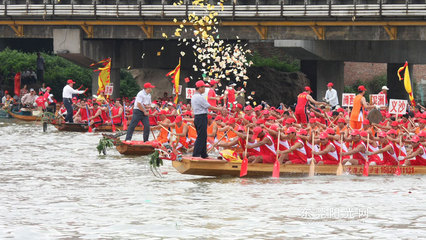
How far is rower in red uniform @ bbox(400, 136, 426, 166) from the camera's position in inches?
747

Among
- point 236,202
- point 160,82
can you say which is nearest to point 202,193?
point 236,202

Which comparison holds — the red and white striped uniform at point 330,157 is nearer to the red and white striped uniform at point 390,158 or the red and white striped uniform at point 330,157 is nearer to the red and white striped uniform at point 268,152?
the red and white striped uniform at point 390,158

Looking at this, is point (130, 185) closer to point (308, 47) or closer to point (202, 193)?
point (202, 193)

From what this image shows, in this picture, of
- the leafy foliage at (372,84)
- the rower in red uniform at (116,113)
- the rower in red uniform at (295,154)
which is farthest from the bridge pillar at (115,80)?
the rower in red uniform at (295,154)

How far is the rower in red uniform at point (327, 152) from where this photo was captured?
62.4 feet

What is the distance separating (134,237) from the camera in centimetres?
1269

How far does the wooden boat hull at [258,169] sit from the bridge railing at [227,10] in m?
15.3

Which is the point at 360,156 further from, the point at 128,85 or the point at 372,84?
the point at 372,84

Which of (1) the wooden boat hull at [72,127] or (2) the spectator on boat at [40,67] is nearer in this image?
(1) the wooden boat hull at [72,127]

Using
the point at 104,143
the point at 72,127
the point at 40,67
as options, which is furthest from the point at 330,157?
the point at 40,67

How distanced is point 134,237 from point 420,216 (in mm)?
4963

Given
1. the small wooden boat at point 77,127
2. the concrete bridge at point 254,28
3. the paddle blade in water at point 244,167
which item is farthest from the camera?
the concrete bridge at point 254,28

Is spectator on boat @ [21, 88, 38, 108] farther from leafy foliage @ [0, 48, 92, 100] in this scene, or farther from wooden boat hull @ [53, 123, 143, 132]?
wooden boat hull @ [53, 123, 143, 132]

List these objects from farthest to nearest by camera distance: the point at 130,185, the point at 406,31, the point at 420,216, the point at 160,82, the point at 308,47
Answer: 1. the point at 160,82
2. the point at 308,47
3. the point at 406,31
4. the point at 130,185
5. the point at 420,216
